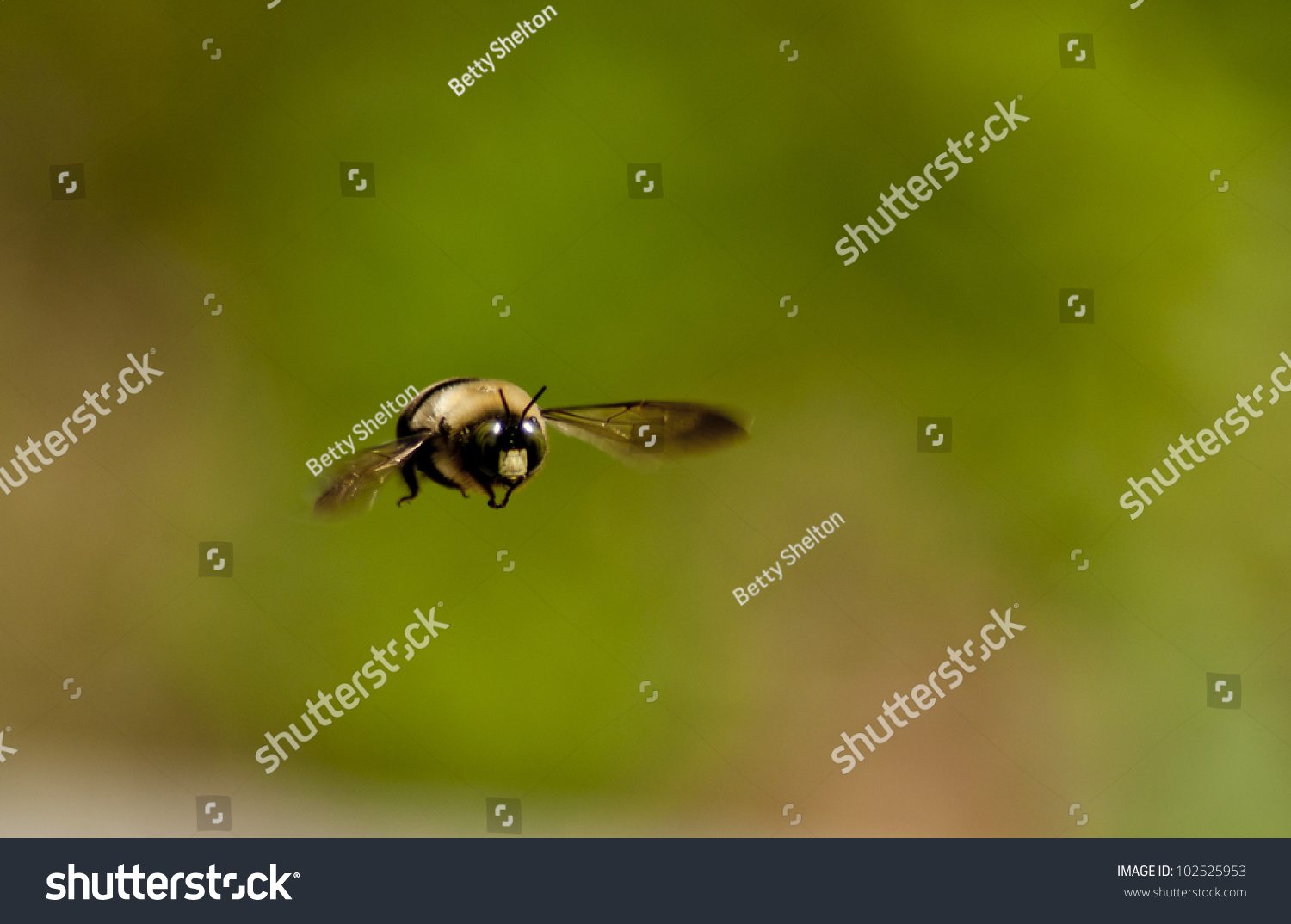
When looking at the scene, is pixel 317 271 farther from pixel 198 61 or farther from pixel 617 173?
pixel 617 173

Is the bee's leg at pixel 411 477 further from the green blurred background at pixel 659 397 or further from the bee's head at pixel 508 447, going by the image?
the green blurred background at pixel 659 397

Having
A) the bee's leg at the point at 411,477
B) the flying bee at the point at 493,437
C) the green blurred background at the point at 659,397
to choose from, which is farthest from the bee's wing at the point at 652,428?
the green blurred background at the point at 659,397

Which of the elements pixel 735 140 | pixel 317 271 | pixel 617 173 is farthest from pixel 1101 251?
pixel 317 271

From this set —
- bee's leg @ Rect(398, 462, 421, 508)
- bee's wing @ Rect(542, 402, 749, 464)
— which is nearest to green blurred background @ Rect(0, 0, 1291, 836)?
bee's wing @ Rect(542, 402, 749, 464)

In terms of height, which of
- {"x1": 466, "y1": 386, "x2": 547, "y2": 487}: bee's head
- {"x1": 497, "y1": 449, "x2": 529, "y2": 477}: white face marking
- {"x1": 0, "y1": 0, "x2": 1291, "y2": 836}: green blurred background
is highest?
{"x1": 0, "y1": 0, "x2": 1291, "y2": 836}: green blurred background

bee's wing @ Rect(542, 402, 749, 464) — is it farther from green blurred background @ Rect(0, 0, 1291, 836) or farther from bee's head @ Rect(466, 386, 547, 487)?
green blurred background @ Rect(0, 0, 1291, 836)

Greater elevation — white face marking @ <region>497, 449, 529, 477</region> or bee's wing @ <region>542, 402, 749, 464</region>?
bee's wing @ <region>542, 402, 749, 464</region>

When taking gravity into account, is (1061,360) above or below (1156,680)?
above
